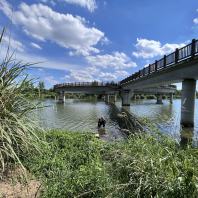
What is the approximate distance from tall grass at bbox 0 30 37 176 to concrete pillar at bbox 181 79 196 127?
2181 cm

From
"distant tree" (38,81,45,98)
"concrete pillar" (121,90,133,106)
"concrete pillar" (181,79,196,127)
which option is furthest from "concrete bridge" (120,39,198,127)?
"concrete pillar" (121,90,133,106)

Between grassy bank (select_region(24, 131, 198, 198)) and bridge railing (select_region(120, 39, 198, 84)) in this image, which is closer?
grassy bank (select_region(24, 131, 198, 198))

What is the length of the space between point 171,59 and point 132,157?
24.5m

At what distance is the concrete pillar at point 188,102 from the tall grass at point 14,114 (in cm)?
2181

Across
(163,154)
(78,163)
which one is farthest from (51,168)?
(163,154)

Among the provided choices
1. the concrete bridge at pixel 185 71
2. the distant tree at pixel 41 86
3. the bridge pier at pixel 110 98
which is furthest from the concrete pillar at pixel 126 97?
the distant tree at pixel 41 86

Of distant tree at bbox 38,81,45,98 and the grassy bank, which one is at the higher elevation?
distant tree at bbox 38,81,45,98

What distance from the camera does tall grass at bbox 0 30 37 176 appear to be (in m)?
4.84

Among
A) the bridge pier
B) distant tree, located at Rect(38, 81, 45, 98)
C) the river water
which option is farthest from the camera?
the bridge pier

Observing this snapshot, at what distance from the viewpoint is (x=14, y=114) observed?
4906 mm

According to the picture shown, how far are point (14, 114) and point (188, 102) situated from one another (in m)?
23.0

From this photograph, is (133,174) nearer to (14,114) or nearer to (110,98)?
(14,114)

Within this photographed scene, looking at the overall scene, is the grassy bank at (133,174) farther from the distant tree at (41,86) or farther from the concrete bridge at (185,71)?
the concrete bridge at (185,71)

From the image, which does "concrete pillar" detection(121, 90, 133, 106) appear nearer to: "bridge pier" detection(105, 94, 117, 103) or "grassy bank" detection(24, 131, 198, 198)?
"bridge pier" detection(105, 94, 117, 103)
